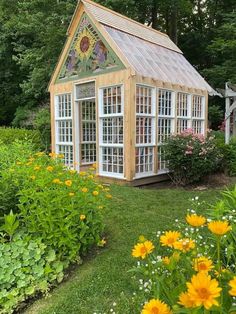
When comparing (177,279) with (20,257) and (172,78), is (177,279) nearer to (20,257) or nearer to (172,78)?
(20,257)

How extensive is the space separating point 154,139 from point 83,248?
5049 millimetres

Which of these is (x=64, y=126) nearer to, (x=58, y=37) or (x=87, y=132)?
(x=87, y=132)

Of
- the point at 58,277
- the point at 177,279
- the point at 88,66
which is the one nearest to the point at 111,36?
the point at 88,66

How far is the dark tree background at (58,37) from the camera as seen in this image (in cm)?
1416

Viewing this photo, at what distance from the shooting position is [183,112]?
9.27m

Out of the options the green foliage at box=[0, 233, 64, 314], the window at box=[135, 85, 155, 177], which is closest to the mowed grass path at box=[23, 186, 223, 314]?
the green foliage at box=[0, 233, 64, 314]

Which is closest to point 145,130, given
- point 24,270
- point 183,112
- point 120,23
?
point 183,112

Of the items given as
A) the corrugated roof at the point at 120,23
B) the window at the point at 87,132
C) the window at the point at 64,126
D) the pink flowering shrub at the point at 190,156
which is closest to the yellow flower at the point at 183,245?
the pink flowering shrub at the point at 190,156

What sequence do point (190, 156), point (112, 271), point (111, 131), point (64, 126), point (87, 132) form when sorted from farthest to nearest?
point (87, 132), point (64, 126), point (111, 131), point (190, 156), point (112, 271)

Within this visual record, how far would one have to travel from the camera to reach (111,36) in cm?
784

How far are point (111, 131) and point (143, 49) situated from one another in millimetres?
2459

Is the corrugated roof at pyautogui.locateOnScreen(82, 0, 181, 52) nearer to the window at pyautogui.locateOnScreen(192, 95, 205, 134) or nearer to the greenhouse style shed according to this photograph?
the greenhouse style shed

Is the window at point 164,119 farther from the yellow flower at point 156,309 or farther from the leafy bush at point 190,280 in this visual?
the yellow flower at point 156,309

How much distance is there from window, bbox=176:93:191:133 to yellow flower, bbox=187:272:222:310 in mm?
7982
